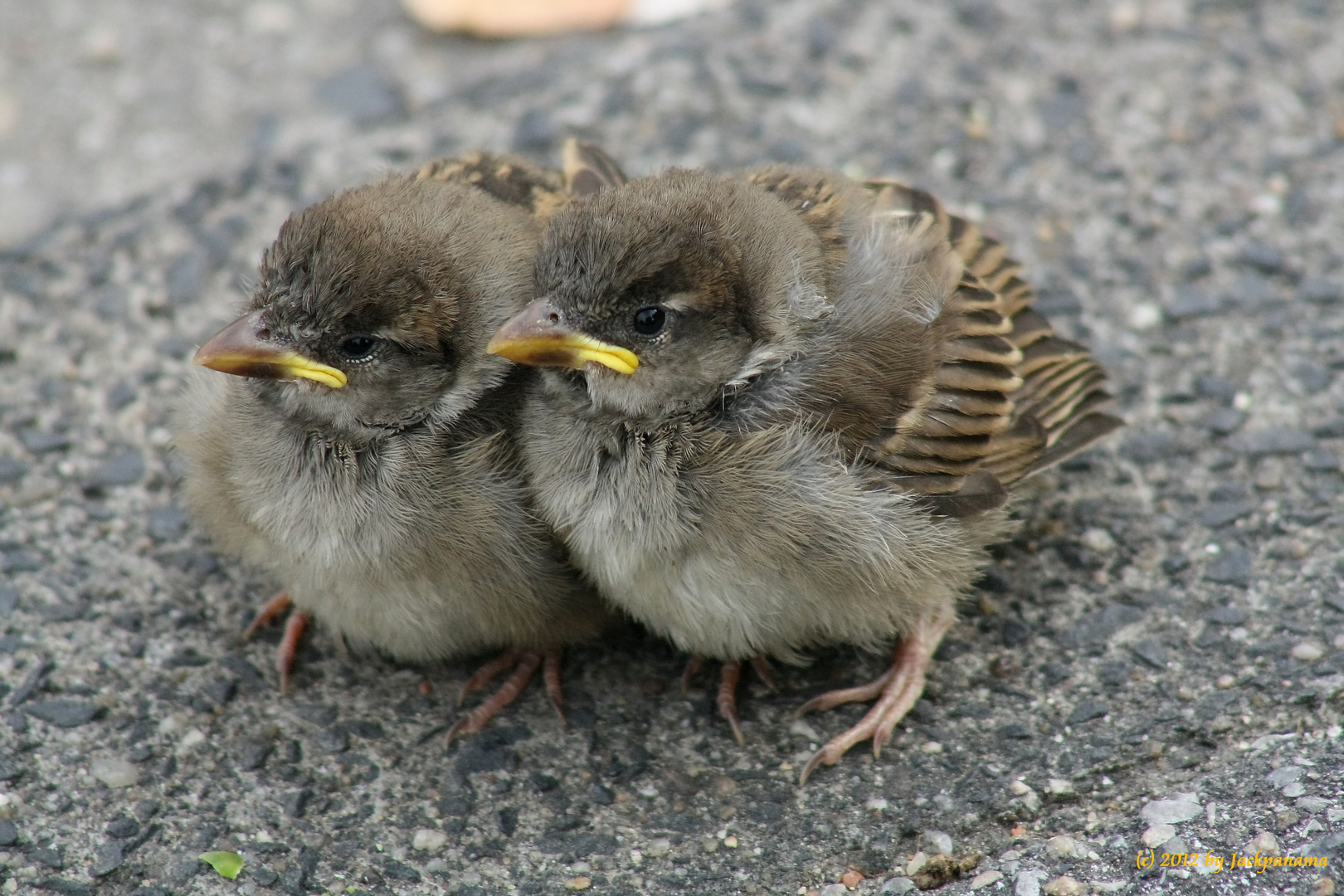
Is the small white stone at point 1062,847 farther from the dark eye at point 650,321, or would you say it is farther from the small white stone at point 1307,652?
the dark eye at point 650,321

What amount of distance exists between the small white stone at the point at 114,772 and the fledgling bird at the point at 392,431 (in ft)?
1.88

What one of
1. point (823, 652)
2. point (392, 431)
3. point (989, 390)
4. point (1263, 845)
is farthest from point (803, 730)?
point (392, 431)

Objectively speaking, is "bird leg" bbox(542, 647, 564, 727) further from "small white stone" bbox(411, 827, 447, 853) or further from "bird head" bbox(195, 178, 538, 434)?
"bird head" bbox(195, 178, 538, 434)

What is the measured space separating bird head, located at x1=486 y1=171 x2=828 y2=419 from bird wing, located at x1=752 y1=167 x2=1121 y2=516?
17 cm

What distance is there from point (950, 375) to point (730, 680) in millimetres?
973

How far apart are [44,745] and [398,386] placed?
1263 mm

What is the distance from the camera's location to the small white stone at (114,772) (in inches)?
138

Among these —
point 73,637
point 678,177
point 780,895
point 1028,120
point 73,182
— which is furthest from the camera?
point 73,182

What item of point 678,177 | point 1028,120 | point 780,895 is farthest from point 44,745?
point 1028,120

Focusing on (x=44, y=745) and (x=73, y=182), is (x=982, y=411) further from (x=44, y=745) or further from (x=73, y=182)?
(x=73, y=182)

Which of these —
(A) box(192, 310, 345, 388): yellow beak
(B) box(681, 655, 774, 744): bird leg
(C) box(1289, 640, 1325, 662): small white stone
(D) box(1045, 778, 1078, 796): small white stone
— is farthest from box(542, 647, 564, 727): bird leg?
(C) box(1289, 640, 1325, 662): small white stone

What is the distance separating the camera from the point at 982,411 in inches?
147

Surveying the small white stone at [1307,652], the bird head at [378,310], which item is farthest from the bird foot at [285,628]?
the small white stone at [1307,652]

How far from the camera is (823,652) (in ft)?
13.0
